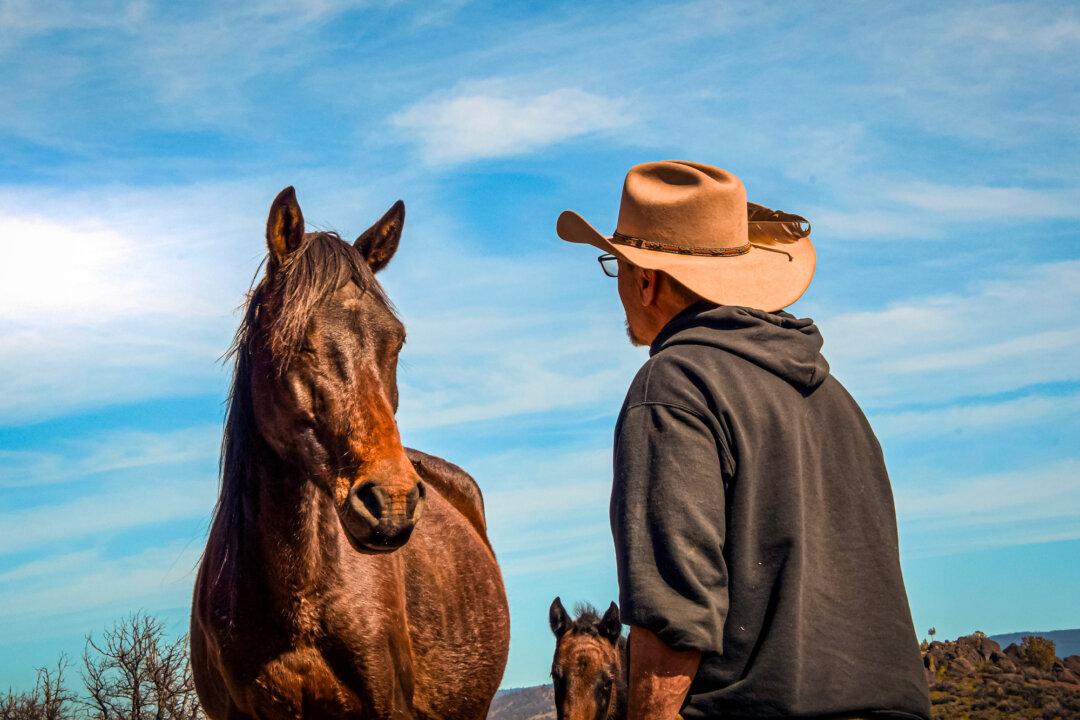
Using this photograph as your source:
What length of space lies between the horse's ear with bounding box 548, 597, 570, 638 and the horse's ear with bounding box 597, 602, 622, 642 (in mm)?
455

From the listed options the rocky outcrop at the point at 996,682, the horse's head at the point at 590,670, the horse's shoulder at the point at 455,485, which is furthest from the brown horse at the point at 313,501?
the rocky outcrop at the point at 996,682

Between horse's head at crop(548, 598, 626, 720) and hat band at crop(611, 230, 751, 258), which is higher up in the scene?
hat band at crop(611, 230, 751, 258)

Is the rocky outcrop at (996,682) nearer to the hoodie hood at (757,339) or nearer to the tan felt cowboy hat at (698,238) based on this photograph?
the tan felt cowboy hat at (698,238)

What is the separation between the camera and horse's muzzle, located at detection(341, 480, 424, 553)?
4.20 metres

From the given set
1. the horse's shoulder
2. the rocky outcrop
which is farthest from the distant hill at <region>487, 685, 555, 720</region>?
the horse's shoulder

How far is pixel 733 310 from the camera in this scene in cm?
263

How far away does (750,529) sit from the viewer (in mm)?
2473

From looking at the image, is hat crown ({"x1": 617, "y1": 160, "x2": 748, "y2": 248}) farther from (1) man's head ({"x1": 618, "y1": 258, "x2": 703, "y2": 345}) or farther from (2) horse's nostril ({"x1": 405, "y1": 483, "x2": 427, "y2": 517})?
(2) horse's nostril ({"x1": 405, "y1": 483, "x2": 427, "y2": 517})

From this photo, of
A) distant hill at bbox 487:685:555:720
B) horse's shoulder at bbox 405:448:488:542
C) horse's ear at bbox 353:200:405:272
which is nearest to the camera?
horse's ear at bbox 353:200:405:272

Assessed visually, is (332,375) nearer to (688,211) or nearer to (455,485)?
(688,211)

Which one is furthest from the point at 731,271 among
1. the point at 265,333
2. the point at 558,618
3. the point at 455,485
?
the point at 558,618

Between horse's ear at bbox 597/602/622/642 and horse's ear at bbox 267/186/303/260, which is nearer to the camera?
horse's ear at bbox 267/186/303/260

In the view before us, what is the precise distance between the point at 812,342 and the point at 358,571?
306 centimetres

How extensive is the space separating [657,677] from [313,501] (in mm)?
2989
